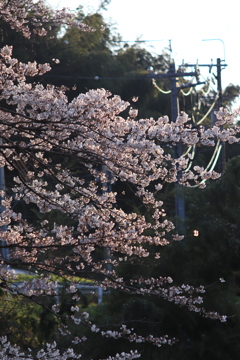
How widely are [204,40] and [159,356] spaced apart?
9.24m

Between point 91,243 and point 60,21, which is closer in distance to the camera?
point 91,243

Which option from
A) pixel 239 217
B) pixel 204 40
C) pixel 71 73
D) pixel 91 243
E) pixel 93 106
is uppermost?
pixel 71 73

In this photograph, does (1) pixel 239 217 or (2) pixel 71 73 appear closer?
(1) pixel 239 217

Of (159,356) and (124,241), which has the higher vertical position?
(124,241)

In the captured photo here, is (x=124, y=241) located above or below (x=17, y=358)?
above

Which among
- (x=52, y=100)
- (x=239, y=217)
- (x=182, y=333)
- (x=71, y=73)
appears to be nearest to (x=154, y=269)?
(x=182, y=333)

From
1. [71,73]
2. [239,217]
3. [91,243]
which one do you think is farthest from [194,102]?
[91,243]

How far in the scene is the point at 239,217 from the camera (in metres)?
7.30

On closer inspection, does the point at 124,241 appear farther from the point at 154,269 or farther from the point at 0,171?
the point at 0,171

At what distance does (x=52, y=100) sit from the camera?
14.9 feet

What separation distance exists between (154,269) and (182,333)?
3.24ft

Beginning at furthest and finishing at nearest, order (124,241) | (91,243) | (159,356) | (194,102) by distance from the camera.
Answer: (194,102), (159,356), (124,241), (91,243)

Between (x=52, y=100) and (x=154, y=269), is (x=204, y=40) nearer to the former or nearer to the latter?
(x=154, y=269)

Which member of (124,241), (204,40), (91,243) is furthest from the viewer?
(204,40)
